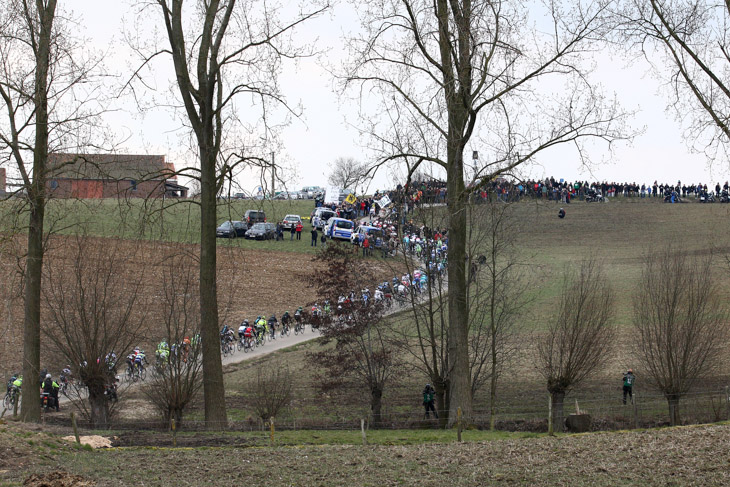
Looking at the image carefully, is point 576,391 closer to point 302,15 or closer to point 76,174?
point 302,15

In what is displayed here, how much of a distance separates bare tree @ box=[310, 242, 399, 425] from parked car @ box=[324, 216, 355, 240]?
3220cm

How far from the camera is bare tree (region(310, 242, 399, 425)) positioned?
2706cm

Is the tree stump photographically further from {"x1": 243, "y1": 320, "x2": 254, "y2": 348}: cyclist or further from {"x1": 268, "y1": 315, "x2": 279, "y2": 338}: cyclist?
{"x1": 268, "y1": 315, "x2": 279, "y2": 338}: cyclist

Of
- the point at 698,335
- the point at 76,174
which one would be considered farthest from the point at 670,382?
the point at 76,174

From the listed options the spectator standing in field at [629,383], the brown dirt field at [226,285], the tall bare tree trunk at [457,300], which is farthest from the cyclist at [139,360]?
the spectator standing in field at [629,383]

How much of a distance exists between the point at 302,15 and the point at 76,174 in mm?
6965

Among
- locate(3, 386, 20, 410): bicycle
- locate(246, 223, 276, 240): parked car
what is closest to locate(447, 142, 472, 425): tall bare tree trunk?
locate(3, 386, 20, 410): bicycle

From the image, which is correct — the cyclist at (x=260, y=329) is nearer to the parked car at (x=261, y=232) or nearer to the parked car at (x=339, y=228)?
the parked car at (x=339, y=228)

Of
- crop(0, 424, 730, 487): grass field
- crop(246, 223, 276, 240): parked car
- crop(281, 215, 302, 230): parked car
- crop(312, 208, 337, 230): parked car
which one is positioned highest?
crop(312, 208, 337, 230): parked car

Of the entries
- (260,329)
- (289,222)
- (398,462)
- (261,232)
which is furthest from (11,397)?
(289,222)

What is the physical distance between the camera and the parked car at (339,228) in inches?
2489

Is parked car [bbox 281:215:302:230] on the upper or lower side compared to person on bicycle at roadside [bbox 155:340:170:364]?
upper

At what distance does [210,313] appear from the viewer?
19.2 meters

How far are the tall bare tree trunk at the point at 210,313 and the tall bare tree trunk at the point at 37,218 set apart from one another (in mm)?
3872
